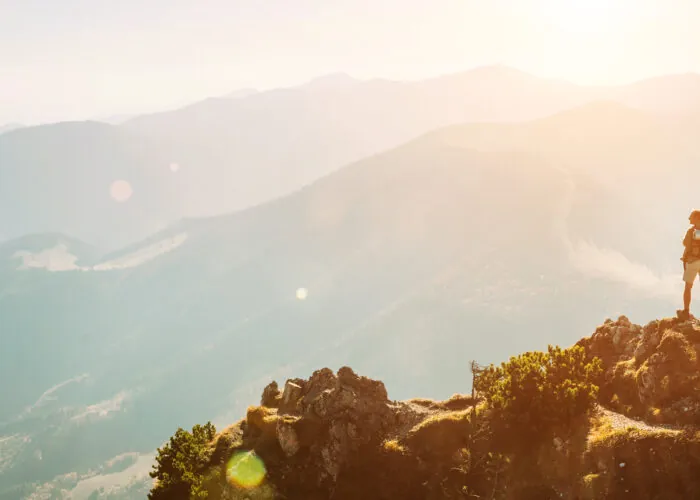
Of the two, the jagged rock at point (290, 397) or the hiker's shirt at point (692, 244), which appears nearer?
the hiker's shirt at point (692, 244)

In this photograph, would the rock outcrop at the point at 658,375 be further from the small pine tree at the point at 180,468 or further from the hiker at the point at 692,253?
the small pine tree at the point at 180,468

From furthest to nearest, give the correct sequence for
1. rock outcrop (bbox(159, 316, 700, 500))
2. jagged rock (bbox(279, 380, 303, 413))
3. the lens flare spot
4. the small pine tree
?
jagged rock (bbox(279, 380, 303, 413))
the small pine tree
the lens flare spot
rock outcrop (bbox(159, 316, 700, 500))

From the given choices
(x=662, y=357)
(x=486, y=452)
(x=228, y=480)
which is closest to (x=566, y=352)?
(x=662, y=357)

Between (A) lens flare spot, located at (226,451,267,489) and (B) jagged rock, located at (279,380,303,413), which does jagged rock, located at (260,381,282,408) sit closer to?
(B) jagged rock, located at (279,380,303,413)

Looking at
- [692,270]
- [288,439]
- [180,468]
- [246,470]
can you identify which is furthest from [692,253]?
[180,468]

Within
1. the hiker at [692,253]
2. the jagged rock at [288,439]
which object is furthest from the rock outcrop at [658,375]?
the jagged rock at [288,439]

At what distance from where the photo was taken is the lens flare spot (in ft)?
113

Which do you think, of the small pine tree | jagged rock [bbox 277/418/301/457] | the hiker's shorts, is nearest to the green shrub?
the hiker's shorts

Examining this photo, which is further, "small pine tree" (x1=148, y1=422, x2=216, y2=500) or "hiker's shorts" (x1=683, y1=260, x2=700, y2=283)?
"small pine tree" (x1=148, y1=422, x2=216, y2=500)

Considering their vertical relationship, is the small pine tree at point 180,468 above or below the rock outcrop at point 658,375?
below

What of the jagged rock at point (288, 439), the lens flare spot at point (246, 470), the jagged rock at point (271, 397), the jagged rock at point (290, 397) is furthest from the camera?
the jagged rock at point (271, 397)

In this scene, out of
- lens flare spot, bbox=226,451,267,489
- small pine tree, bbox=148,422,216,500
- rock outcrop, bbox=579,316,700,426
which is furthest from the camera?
small pine tree, bbox=148,422,216,500

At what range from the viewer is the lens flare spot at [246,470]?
34344 mm

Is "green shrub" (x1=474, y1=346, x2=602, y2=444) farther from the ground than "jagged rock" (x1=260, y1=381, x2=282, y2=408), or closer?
farther from the ground
